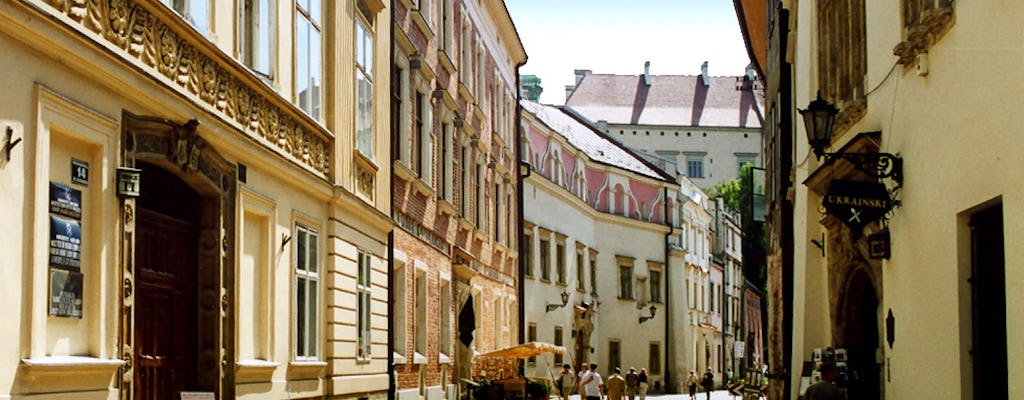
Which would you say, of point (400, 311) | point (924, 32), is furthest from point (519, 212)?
point (924, 32)

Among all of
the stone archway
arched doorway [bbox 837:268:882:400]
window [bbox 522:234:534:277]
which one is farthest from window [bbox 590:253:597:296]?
the stone archway

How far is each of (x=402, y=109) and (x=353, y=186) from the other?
16.0ft

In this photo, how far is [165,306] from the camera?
13.0m

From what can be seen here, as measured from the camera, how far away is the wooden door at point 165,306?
12422 millimetres

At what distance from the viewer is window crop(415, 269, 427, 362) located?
2567 cm

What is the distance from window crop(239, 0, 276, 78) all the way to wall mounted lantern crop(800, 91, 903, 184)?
5.76 metres

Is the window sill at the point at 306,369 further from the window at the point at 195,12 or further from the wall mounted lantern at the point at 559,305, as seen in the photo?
the wall mounted lantern at the point at 559,305

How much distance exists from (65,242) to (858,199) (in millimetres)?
7969

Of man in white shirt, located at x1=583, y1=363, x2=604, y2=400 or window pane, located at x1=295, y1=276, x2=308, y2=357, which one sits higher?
window pane, located at x1=295, y1=276, x2=308, y2=357

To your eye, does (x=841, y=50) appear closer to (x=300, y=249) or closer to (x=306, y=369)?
(x=300, y=249)

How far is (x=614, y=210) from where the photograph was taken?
6144 cm

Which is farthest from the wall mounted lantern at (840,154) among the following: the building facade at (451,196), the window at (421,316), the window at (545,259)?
the window at (545,259)

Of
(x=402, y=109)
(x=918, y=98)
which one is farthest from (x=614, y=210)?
(x=918, y=98)

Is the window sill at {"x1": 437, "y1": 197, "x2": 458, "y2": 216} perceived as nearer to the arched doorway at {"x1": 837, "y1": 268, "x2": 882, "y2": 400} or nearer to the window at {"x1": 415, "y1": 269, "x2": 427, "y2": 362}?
the window at {"x1": 415, "y1": 269, "x2": 427, "y2": 362}
